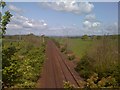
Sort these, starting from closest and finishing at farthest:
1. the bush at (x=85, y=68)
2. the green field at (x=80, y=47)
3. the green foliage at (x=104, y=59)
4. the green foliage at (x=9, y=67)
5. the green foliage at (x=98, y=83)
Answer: the green foliage at (x=98, y=83) → the green foliage at (x=9, y=67) → the green foliage at (x=104, y=59) → the bush at (x=85, y=68) → the green field at (x=80, y=47)

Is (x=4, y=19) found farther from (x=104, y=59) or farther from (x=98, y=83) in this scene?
(x=104, y=59)

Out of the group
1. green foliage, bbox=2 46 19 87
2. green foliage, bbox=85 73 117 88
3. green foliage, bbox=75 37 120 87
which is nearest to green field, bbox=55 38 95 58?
green foliage, bbox=75 37 120 87

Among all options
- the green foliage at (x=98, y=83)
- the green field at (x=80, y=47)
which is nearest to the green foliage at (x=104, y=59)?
the green field at (x=80, y=47)

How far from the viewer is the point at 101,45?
2003cm

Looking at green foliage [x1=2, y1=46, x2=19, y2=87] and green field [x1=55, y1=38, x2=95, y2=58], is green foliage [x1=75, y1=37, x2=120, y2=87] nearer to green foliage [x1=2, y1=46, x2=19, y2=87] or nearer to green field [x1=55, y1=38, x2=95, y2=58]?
green field [x1=55, y1=38, x2=95, y2=58]

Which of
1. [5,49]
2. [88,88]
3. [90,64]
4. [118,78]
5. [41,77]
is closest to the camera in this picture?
[88,88]

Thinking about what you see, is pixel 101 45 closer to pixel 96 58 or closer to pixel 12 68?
pixel 96 58

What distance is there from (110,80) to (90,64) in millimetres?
14193

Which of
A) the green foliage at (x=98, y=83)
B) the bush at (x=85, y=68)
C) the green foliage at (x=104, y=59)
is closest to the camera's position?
the green foliage at (x=98, y=83)

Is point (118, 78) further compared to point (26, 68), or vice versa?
point (118, 78)

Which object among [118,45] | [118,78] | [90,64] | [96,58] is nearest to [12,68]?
[118,78]

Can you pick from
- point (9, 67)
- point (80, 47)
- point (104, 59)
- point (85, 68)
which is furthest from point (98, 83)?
point (80, 47)

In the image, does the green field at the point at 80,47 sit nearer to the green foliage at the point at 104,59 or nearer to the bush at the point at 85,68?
the bush at the point at 85,68

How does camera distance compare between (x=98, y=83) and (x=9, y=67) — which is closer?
(x=98, y=83)
